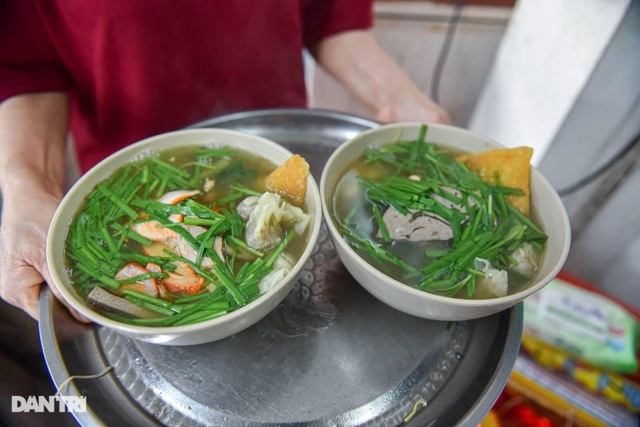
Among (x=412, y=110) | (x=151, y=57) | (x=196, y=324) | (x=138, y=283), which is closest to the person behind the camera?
(x=196, y=324)

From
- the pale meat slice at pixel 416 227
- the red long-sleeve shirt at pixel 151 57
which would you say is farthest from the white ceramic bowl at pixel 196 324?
the red long-sleeve shirt at pixel 151 57

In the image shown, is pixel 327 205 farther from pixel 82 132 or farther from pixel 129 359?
pixel 82 132

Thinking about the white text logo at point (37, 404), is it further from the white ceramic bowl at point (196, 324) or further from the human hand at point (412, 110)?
the human hand at point (412, 110)

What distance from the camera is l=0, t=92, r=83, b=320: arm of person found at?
3.46ft

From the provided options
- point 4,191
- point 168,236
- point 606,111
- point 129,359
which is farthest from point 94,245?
point 606,111

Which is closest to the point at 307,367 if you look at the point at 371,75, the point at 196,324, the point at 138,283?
the point at 196,324

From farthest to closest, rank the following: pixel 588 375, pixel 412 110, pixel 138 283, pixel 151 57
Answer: pixel 588 375
pixel 412 110
pixel 151 57
pixel 138 283

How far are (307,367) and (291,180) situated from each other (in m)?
0.47

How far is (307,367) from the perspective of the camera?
102cm

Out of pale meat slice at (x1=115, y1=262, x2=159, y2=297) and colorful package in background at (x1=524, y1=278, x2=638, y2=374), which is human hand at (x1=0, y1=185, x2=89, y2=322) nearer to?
pale meat slice at (x1=115, y1=262, x2=159, y2=297)

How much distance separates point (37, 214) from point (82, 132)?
62 centimetres

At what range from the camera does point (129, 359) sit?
1022 millimetres

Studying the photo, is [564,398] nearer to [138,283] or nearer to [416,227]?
[416,227]

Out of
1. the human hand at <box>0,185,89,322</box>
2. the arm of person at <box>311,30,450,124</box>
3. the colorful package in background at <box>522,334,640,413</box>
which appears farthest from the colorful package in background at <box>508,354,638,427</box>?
the human hand at <box>0,185,89,322</box>
